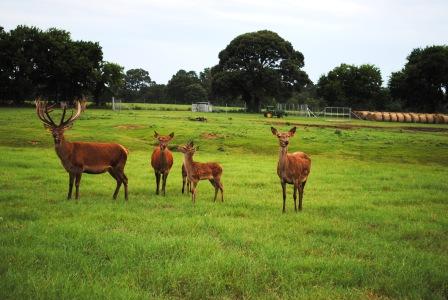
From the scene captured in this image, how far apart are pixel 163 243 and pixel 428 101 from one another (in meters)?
91.8

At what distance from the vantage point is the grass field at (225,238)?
6.86 m

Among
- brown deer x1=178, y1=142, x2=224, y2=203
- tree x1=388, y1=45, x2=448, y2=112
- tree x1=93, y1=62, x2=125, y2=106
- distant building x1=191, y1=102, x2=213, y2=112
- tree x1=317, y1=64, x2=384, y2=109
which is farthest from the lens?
tree x1=317, y1=64, x2=384, y2=109

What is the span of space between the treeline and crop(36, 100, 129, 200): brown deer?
5977cm

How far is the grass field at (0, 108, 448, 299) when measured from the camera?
22.5 feet

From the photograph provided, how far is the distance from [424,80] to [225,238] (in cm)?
8640

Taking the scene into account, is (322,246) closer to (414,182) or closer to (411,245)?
(411,245)

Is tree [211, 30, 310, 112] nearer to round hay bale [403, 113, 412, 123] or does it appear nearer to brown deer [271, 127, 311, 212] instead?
round hay bale [403, 113, 412, 123]

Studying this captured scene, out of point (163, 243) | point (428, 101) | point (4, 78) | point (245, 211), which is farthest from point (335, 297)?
point (428, 101)

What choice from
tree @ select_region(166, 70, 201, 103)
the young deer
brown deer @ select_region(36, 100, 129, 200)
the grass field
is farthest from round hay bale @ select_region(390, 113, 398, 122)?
tree @ select_region(166, 70, 201, 103)

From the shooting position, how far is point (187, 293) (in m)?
6.61

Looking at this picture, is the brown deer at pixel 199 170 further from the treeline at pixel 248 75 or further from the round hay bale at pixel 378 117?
the round hay bale at pixel 378 117

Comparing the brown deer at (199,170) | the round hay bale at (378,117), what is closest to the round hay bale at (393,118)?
the round hay bale at (378,117)

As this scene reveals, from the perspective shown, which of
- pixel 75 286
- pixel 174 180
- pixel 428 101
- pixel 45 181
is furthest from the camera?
pixel 428 101

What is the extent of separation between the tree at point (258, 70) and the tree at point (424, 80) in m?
19.2
